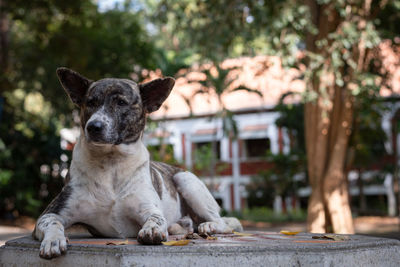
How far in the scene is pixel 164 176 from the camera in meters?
3.75

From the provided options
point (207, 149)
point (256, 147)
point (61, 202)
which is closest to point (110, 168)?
point (61, 202)

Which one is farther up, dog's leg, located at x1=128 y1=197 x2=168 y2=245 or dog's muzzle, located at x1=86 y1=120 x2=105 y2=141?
dog's muzzle, located at x1=86 y1=120 x2=105 y2=141

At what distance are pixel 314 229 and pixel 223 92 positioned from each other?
19.7ft

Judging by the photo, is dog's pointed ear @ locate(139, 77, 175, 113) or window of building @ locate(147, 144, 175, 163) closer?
dog's pointed ear @ locate(139, 77, 175, 113)

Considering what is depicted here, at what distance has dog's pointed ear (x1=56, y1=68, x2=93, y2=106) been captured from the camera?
10.7ft

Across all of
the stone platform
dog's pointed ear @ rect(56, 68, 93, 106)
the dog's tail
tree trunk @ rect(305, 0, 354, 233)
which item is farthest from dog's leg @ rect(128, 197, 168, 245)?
tree trunk @ rect(305, 0, 354, 233)

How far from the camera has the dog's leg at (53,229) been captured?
2.65m

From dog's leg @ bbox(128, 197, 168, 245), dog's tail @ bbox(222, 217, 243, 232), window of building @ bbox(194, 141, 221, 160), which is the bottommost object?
dog's tail @ bbox(222, 217, 243, 232)

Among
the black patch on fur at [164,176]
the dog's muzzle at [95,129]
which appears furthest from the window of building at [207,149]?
the dog's muzzle at [95,129]

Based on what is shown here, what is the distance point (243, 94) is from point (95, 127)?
69.6 ft

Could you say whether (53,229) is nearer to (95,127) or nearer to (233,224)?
(95,127)

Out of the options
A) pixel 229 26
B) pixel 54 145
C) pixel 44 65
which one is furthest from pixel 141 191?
pixel 44 65

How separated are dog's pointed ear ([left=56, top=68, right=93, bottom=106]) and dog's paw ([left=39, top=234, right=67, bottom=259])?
3.24 feet

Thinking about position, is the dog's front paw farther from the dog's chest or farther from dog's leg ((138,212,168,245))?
the dog's chest
